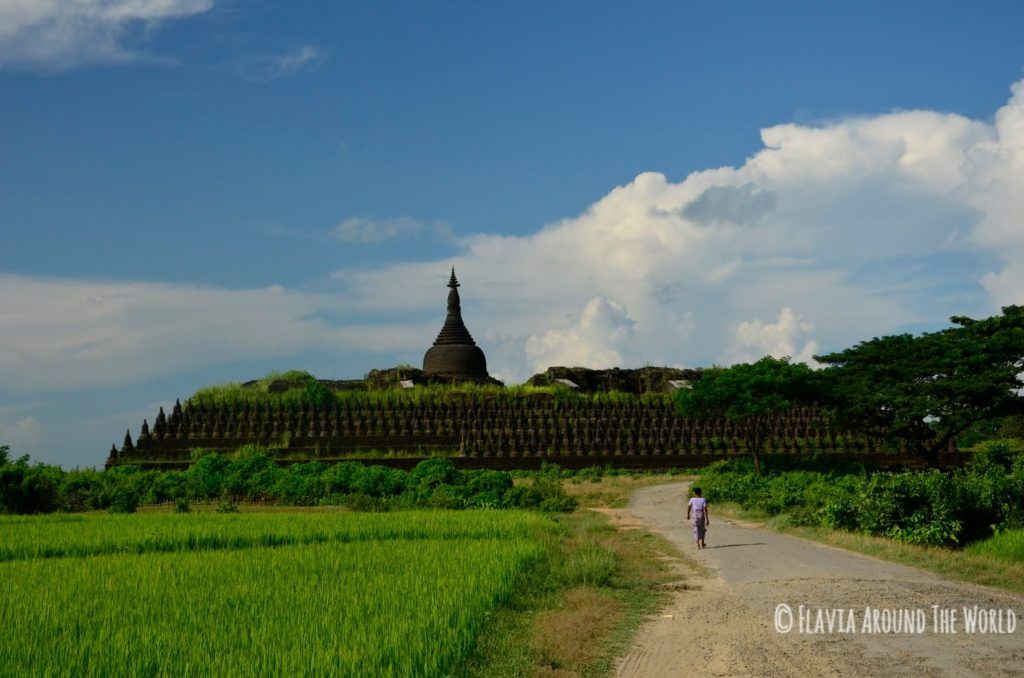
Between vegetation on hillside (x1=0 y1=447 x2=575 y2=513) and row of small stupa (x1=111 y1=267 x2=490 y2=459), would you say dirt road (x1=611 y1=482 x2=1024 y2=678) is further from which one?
row of small stupa (x1=111 y1=267 x2=490 y2=459)

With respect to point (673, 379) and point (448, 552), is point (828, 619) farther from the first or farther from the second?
point (673, 379)

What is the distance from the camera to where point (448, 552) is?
15.4 metres

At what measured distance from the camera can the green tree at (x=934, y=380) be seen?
3022 centimetres

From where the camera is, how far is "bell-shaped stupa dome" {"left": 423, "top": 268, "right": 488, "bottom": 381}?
52562 millimetres

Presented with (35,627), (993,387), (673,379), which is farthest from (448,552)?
(673,379)

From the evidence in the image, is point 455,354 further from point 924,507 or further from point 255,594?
point 255,594

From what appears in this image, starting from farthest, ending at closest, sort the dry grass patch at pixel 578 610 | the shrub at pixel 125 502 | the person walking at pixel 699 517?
the shrub at pixel 125 502, the person walking at pixel 699 517, the dry grass patch at pixel 578 610

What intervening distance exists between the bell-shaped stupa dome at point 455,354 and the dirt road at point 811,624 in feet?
118

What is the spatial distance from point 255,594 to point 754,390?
2349 centimetres

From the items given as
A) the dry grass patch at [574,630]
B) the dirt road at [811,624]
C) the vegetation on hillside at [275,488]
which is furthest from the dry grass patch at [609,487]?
the dry grass patch at [574,630]

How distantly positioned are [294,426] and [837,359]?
21.8 m

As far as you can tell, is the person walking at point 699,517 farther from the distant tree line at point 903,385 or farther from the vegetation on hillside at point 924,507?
the distant tree line at point 903,385

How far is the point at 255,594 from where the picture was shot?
11727 millimetres

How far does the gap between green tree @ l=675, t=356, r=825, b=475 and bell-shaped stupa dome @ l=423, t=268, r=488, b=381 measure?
65.5 feet
